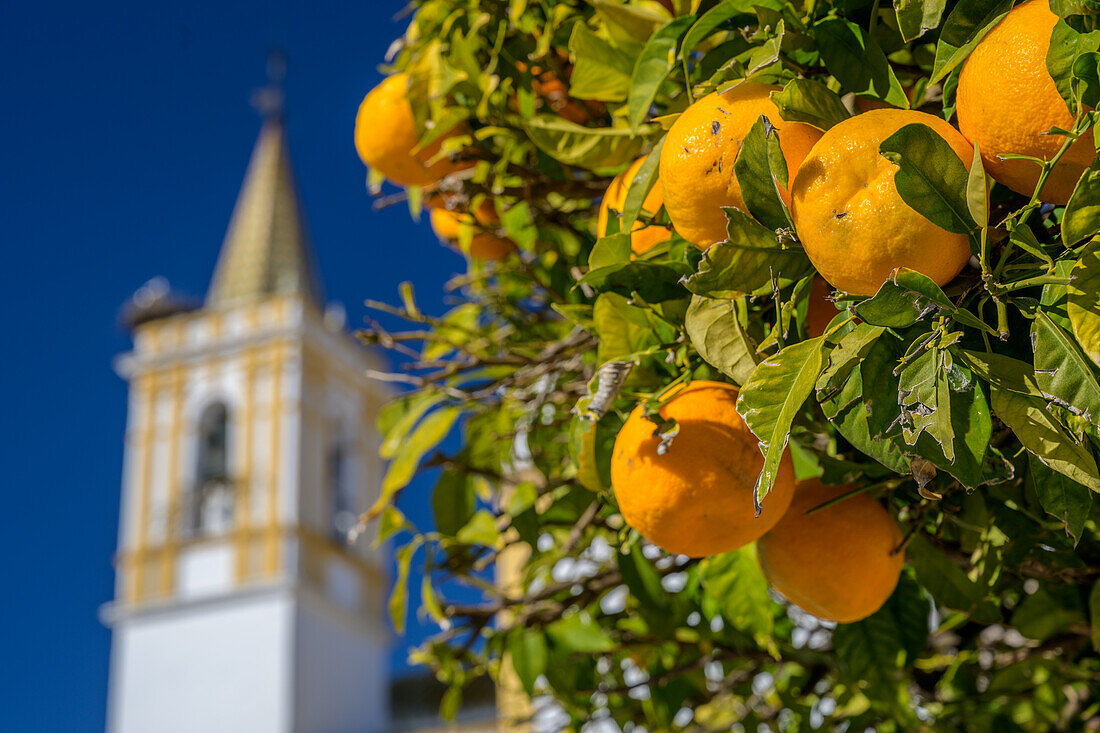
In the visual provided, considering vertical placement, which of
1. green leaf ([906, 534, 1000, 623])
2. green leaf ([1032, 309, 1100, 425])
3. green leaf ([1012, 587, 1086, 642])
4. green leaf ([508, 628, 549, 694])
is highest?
green leaf ([1032, 309, 1100, 425])

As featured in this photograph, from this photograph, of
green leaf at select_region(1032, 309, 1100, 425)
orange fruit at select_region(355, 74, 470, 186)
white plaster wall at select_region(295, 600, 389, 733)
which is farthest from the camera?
white plaster wall at select_region(295, 600, 389, 733)

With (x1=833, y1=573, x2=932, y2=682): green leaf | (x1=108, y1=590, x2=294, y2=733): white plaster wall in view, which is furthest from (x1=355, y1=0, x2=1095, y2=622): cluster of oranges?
(x1=108, y1=590, x2=294, y2=733): white plaster wall

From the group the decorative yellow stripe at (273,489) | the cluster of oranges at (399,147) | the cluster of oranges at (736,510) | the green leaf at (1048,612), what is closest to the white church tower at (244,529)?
the decorative yellow stripe at (273,489)

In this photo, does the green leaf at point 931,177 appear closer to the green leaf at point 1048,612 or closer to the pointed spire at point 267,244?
the green leaf at point 1048,612

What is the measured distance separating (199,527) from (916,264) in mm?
15231

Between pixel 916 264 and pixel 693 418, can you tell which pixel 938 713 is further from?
pixel 916 264

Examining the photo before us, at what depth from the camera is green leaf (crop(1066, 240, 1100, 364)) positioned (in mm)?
443

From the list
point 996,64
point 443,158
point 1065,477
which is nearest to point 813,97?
point 996,64

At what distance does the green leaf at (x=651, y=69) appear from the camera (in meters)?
0.65

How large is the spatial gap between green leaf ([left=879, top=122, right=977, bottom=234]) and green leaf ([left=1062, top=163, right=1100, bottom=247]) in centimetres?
3

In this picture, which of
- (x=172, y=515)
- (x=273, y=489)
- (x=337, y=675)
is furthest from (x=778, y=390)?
(x=337, y=675)

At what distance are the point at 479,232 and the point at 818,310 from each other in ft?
1.57

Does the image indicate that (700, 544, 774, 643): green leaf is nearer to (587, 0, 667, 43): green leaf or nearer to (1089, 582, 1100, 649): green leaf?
(1089, 582, 1100, 649): green leaf

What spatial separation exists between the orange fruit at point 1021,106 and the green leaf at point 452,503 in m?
0.59
